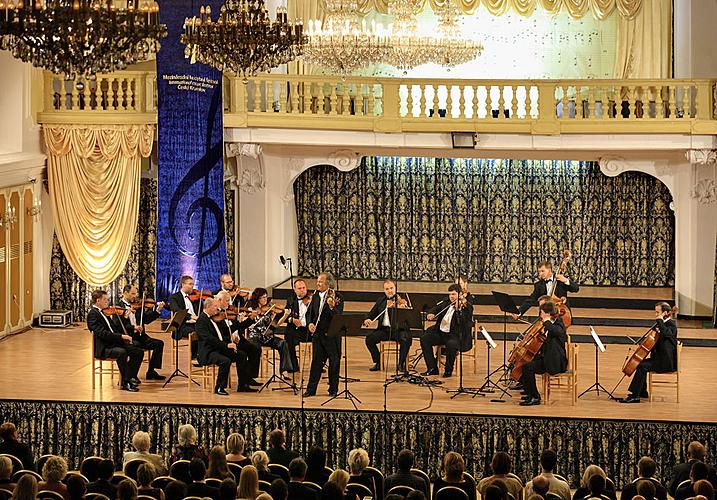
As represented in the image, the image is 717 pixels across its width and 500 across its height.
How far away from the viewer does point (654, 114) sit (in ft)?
66.3

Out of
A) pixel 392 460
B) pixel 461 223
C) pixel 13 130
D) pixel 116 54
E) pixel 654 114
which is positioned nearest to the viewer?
pixel 116 54

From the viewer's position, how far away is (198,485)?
1009 centimetres

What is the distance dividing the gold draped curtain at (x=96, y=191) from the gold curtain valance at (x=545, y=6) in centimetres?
466

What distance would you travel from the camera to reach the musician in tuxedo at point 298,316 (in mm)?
15492

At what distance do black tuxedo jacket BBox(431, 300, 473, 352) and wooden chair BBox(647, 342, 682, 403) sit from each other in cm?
213

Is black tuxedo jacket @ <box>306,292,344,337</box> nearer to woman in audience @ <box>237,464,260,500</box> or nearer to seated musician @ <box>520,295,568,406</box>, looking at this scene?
seated musician @ <box>520,295,568,406</box>

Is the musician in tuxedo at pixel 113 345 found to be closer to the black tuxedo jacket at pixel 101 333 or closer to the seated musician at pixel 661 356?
the black tuxedo jacket at pixel 101 333

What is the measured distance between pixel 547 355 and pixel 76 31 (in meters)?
6.19

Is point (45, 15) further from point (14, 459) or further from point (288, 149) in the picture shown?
point (288, 149)

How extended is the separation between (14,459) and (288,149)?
33.0 ft

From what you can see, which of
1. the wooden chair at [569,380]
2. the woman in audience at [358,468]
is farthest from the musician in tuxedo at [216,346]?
the woman in audience at [358,468]

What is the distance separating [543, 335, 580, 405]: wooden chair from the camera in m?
14.9

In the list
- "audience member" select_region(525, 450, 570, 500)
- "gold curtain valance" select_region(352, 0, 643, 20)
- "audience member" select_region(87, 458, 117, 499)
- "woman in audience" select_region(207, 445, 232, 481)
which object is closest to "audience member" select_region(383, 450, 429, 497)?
"audience member" select_region(525, 450, 570, 500)

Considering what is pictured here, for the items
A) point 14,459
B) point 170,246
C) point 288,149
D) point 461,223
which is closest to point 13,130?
point 170,246
